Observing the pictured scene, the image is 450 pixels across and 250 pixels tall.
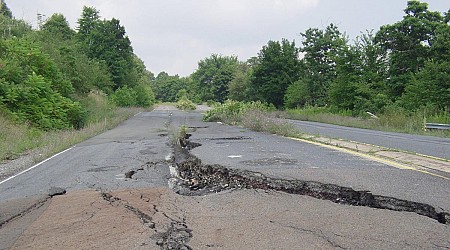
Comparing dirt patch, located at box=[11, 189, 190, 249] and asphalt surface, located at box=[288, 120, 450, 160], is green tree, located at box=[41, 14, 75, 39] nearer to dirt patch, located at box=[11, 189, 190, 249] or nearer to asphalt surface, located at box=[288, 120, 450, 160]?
asphalt surface, located at box=[288, 120, 450, 160]

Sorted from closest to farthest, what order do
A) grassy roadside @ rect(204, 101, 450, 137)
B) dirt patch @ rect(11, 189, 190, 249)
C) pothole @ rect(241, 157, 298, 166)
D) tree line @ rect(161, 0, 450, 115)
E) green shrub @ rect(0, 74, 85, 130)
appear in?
dirt patch @ rect(11, 189, 190, 249) → pothole @ rect(241, 157, 298, 166) → grassy roadside @ rect(204, 101, 450, 137) → green shrub @ rect(0, 74, 85, 130) → tree line @ rect(161, 0, 450, 115)

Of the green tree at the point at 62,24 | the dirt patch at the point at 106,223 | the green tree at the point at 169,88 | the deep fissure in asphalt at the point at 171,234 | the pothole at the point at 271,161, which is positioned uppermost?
the green tree at the point at 62,24

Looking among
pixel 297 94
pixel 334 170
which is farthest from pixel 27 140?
pixel 297 94

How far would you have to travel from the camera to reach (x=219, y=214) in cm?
512

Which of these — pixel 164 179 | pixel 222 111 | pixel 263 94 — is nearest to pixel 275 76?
pixel 263 94

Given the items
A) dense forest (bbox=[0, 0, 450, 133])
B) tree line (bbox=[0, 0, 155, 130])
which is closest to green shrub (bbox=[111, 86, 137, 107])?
dense forest (bbox=[0, 0, 450, 133])

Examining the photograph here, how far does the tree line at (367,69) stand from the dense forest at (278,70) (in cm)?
9

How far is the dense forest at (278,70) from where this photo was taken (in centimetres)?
A: 2138

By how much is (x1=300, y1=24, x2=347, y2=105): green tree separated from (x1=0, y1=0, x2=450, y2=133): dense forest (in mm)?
130

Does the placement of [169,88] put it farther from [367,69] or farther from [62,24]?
[367,69]

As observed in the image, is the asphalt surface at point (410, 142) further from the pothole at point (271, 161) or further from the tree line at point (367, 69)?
the tree line at point (367, 69)

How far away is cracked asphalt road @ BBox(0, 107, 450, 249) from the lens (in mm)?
4109

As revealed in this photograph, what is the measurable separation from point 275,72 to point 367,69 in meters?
17.5

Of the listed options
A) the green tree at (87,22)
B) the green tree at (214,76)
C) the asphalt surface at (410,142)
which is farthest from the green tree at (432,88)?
the green tree at (214,76)
